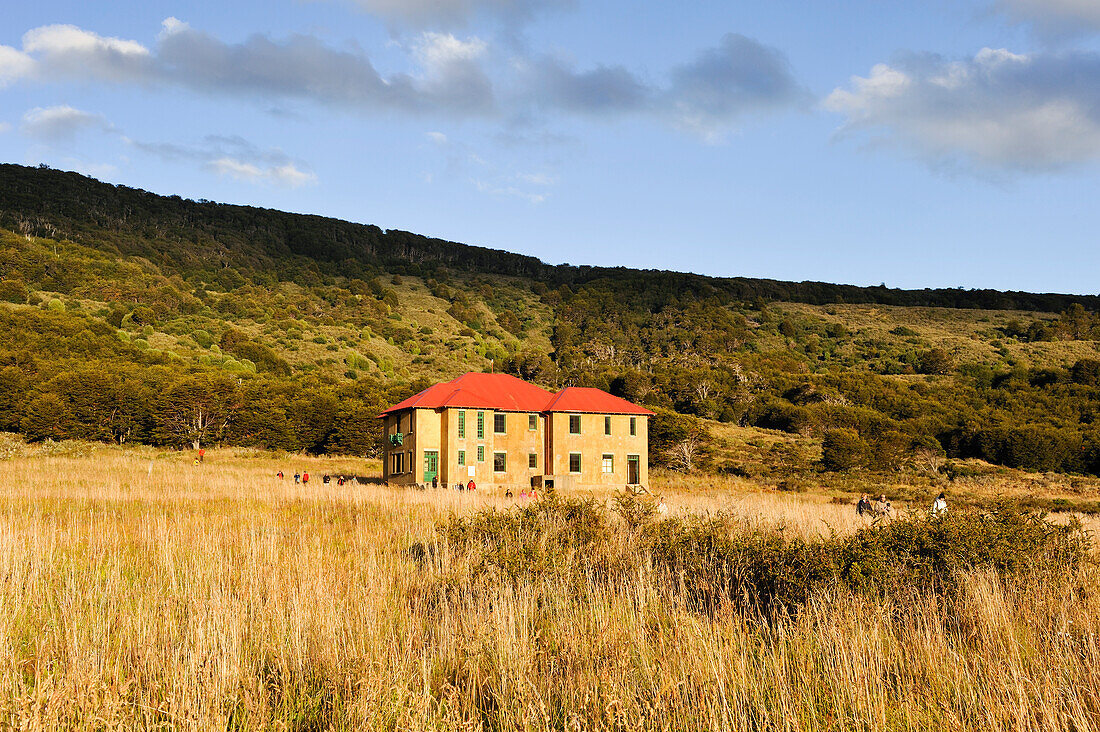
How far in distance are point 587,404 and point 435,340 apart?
67.8m

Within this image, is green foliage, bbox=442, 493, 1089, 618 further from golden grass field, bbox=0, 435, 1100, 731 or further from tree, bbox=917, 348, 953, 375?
tree, bbox=917, 348, 953, 375

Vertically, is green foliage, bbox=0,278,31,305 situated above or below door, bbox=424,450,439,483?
above

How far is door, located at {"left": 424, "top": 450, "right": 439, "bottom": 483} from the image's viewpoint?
122ft

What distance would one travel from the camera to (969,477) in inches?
2026

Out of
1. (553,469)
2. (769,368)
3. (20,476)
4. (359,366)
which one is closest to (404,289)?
(359,366)

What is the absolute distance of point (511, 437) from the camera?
39688mm

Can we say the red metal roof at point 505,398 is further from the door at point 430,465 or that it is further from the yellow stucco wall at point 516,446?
the door at point 430,465

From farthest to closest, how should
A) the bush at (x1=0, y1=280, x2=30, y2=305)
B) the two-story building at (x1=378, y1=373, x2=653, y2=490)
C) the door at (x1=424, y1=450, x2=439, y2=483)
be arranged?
1. the bush at (x1=0, y1=280, x2=30, y2=305)
2. the two-story building at (x1=378, y1=373, x2=653, y2=490)
3. the door at (x1=424, y1=450, x2=439, y2=483)

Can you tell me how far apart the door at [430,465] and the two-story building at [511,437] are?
0.15 feet

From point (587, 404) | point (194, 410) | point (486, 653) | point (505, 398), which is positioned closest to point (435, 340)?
point (194, 410)

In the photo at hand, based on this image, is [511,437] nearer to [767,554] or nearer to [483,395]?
[483,395]

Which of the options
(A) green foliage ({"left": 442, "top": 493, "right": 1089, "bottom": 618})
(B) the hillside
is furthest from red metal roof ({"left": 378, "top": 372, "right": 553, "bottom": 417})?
(A) green foliage ({"left": 442, "top": 493, "right": 1089, "bottom": 618})

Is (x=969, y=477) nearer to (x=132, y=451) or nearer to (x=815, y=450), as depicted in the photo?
(x=815, y=450)

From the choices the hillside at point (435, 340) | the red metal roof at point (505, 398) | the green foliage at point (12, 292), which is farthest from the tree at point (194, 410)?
the green foliage at point (12, 292)
